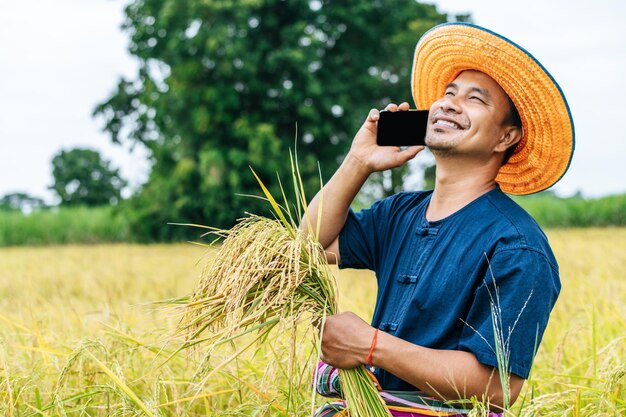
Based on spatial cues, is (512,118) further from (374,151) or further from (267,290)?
(267,290)

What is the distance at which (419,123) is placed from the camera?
2373 mm

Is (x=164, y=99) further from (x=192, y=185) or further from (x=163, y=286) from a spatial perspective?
(x=163, y=286)

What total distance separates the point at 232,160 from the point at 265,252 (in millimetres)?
15686

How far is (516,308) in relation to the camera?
190 cm

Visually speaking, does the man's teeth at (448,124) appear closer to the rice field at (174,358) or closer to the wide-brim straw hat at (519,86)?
the wide-brim straw hat at (519,86)

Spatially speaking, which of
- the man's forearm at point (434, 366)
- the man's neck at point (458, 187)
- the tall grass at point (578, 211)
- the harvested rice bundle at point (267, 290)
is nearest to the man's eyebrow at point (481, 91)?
the man's neck at point (458, 187)

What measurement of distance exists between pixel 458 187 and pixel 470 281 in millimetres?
349

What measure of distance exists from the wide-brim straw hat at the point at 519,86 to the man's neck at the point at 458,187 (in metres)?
Answer: 0.25

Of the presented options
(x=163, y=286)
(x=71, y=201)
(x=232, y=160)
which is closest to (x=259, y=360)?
(x=163, y=286)

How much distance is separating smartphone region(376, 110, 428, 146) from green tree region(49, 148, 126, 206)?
1823 inches

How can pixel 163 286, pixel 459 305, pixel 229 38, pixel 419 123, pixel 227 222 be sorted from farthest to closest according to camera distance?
pixel 227 222 < pixel 229 38 < pixel 163 286 < pixel 419 123 < pixel 459 305

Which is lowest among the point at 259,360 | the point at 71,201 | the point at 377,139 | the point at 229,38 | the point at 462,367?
the point at 71,201

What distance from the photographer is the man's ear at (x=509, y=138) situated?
229cm

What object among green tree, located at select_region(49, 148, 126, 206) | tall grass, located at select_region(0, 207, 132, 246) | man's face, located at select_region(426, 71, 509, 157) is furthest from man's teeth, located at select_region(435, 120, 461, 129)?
green tree, located at select_region(49, 148, 126, 206)
